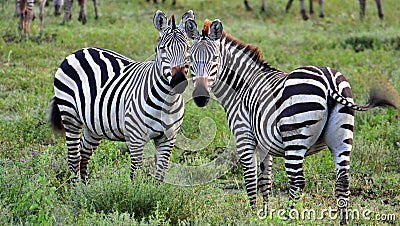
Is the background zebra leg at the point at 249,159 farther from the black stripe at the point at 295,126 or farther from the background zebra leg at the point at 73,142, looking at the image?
the background zebra leg at the point at 73,142

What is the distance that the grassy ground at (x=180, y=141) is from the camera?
4910 millimetres

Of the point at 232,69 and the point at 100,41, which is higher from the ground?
the point at 232,69

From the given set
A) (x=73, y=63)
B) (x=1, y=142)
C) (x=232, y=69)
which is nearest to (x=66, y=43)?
(x=1, y=142)

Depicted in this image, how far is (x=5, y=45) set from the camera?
11688mm

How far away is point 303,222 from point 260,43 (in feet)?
32.7

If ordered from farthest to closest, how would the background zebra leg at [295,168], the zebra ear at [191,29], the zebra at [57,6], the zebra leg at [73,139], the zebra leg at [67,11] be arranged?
the zebra at [57,6], the zebra leg at [67,11], the zebra leg at [73,139], the zebra ear at [191,29], the background zebra leg at [295,168]

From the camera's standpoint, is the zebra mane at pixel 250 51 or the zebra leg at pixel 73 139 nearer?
the zebra mane at pixel 250 51

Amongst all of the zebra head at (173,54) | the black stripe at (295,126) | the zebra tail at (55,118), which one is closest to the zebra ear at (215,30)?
the zebra head at (173,54)

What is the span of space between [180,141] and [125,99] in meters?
2.17

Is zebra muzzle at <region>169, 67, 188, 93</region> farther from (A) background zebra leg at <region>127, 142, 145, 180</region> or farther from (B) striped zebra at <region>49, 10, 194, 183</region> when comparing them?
(A) background zebra leg at <region>127, 142, 145, 180</region>

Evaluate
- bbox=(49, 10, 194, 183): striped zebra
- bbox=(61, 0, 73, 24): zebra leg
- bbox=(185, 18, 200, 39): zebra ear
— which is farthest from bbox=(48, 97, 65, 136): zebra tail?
bbox=(61, 0, 73, 24): zebra leg

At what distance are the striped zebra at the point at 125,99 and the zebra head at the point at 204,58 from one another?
3.6 inches

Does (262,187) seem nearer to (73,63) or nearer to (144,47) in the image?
(73,63)

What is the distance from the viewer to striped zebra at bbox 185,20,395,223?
4742mm
